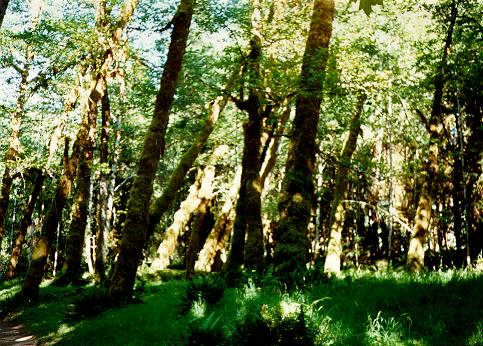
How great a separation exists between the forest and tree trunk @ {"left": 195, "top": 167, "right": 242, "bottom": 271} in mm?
124

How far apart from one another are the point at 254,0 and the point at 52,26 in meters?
7.01

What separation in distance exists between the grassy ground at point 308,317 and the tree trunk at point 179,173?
496 centimetres

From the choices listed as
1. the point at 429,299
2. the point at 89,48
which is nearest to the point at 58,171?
the point at 89,48

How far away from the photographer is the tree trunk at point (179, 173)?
14.4m

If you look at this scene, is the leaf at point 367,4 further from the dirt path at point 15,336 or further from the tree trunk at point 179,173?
the tree trunk at point 179,173

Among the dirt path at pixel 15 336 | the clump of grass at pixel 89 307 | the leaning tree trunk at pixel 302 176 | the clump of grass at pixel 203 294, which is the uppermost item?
the leaning tree trunk at pixel 302 176

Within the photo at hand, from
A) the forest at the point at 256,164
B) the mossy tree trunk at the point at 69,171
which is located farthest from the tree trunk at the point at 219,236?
the mossy tree trunk at the point at 69,171

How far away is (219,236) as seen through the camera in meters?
23.1

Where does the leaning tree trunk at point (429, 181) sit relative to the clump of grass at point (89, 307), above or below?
above

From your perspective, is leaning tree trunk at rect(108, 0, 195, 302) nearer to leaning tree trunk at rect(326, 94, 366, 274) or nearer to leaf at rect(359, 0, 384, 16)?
leaf at rect(359, 0, 384, 16)

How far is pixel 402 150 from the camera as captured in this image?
26.8m

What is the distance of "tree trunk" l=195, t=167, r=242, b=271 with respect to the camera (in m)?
22.1

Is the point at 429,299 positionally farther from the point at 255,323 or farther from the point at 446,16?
the point at 446,16

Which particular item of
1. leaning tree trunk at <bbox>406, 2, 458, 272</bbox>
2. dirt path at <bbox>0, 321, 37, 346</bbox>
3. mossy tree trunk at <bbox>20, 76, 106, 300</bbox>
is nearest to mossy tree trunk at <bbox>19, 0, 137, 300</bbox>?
mossy tree trunk at <bbox>20, 76, 106, 300</bbox>
